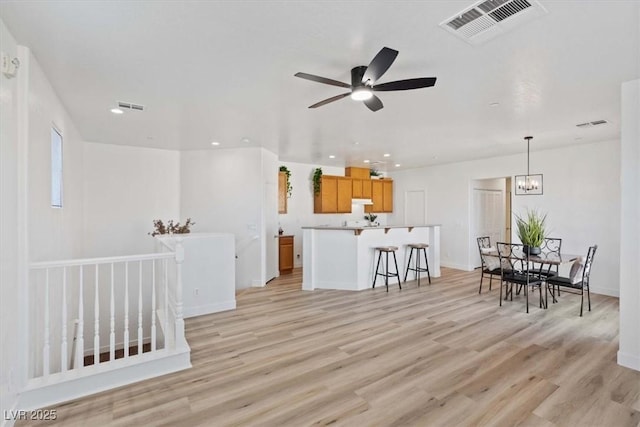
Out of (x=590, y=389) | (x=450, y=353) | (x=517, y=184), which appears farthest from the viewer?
(x=517, y=184)

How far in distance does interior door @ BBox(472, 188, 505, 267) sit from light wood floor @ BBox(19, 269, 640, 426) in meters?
3.37

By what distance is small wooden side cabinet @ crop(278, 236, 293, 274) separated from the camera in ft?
23.7

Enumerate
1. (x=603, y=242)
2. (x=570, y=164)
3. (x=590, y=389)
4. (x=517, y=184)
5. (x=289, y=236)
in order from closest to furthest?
1. (x=590, y=389)
2. (x=603, y=242)
3. (x=570, y=164)
4. (x=517, y=184)
5. (x=289, y=236)

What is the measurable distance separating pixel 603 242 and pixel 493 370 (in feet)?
14.5

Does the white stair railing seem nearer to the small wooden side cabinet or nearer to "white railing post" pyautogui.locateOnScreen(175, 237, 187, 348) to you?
"white railing post" pyautogui.locateOnScreen(175, 237, 187, 348)

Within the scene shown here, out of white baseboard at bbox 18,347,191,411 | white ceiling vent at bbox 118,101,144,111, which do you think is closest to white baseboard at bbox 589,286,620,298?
white baseboard at bbox 18,347,191,411

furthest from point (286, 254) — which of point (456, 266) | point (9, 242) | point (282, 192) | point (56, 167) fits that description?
point (9, 242)

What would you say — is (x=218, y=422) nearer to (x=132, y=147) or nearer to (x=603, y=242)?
(x=132, y=147)

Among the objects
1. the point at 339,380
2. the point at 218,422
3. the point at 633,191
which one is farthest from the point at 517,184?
the point at 218,422

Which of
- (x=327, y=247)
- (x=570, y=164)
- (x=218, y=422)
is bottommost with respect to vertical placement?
(x=218, y=422)

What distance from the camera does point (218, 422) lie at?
2.17m

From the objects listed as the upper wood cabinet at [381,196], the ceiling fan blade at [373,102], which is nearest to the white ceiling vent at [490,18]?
the ceiling fan blade at [373,102]

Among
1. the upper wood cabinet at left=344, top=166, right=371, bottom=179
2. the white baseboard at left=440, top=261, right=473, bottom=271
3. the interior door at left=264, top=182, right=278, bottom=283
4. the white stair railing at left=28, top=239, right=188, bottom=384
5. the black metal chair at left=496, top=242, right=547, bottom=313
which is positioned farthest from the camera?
the upper wood cabinet at left=344, top=166, right=371, bottom=179

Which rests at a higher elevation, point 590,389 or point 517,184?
point 517,184
